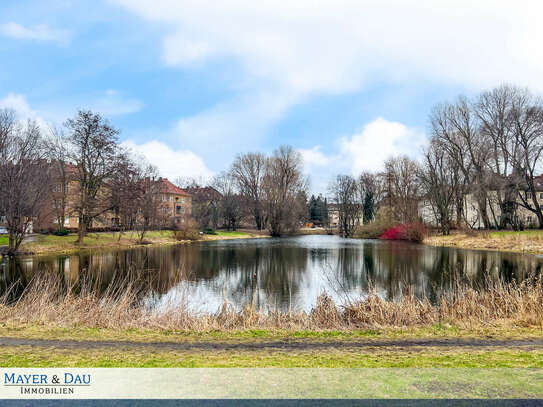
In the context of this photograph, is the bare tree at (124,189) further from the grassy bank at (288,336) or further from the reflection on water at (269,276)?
the grassy bank at (288,336)

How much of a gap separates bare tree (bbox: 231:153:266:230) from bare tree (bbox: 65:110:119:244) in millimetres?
36907

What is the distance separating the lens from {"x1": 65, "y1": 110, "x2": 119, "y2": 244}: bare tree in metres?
37.2

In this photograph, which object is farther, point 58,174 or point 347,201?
point 347,201

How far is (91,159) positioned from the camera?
3834cm

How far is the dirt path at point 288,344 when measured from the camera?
22.9 ft

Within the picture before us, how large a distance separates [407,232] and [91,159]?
3839cm

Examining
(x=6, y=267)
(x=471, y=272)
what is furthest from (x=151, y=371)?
(x=6, y=267)

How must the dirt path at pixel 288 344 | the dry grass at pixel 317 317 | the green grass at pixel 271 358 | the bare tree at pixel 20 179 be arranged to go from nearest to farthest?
1. the green grass at pixel 271 358
2. the dirt path at pixel 288 344
3. the dry grass at pixel 317 317
4. the bare tree at pixel 20 179

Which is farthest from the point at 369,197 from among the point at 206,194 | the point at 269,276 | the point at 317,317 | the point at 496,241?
the point at 317,317

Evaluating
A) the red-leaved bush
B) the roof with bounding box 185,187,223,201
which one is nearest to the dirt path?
the red-leaved bush

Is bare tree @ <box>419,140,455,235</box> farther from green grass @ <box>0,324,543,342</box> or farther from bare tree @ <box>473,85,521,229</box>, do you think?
green grass @ <box>0,324,543,342</box>

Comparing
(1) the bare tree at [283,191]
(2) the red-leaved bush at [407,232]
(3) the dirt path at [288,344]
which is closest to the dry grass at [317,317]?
(3) the dirt path at [288,344]

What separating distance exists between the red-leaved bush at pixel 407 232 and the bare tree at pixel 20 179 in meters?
40.7

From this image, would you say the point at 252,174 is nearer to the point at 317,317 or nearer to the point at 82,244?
the point at 82,244
